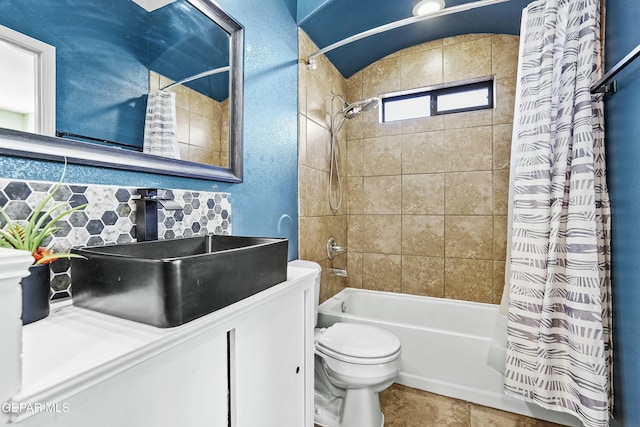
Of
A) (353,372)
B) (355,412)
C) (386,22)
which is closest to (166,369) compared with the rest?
(353,372)

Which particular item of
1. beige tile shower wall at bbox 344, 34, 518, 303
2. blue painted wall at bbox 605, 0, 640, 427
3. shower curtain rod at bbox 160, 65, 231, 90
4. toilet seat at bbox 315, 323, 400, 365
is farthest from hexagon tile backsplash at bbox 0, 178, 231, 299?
blue painted wall at bbox 605, 0, 640, 427

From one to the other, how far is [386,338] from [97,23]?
1.70 m

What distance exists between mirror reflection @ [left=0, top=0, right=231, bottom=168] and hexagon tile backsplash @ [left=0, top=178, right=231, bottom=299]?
14 cm

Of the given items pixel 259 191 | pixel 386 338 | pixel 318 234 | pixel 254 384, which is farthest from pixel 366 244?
pixel 254 384

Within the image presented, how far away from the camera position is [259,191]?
1542mm

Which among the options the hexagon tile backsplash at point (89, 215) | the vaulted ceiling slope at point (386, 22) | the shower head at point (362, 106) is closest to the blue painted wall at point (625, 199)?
the vaulted ceiling slope at point (386, 22)

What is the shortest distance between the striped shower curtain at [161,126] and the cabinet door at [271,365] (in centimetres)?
65

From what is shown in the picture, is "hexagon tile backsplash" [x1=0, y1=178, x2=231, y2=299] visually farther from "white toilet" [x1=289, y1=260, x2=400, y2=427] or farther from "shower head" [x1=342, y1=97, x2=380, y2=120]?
"shower head" [x1=342, y1=97, x2=380, y2=120]

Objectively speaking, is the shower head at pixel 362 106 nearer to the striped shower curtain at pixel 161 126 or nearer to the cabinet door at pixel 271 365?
the striped shower curtain at pixel 161 126

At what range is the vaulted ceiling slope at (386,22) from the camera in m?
1.91

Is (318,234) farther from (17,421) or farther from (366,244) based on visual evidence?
(17,421)

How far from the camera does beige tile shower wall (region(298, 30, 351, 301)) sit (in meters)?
1.96

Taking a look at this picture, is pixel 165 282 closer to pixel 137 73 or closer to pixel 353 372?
pixel 137 73

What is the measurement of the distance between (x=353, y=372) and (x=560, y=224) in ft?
3.77
